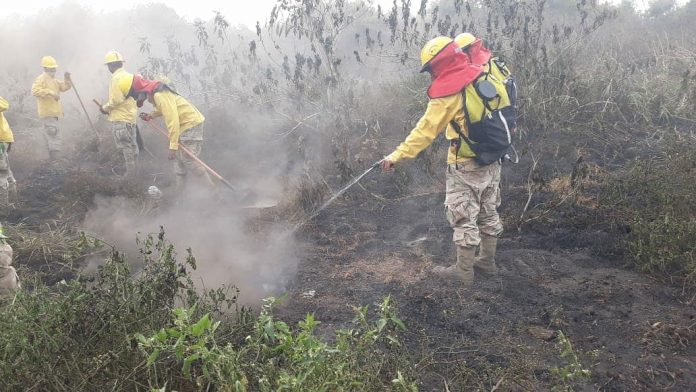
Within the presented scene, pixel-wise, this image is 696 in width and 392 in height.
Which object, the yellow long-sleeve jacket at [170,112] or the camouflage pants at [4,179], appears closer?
the camouflage pants at [4,179]

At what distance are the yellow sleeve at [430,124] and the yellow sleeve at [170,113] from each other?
346 centimetres

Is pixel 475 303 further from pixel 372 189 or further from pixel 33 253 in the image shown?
pixel 33 253

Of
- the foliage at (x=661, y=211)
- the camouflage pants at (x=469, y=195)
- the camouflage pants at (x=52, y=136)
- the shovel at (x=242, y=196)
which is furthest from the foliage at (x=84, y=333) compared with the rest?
the camouflage pants at (x=52, y=136)

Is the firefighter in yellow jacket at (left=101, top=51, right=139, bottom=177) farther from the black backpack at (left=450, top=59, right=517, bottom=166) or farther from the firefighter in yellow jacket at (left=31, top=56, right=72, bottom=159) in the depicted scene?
the black backpack at (left=450, top=59, right=517, bottom=166)

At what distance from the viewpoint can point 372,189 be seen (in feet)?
19.4

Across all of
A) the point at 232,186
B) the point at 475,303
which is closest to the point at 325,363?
the point at 475,303

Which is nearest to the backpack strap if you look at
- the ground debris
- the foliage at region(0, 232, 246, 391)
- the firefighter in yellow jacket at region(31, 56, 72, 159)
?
the ground debris

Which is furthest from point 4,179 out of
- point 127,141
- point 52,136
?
point 52,136

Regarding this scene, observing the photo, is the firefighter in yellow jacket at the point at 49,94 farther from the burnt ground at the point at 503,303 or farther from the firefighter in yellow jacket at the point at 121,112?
the burnt ground at the point at 503,303

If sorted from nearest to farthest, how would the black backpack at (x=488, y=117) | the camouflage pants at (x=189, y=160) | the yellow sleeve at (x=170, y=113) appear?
the black backpack at (x=488, y=117) → the yellow sleeve at (x=170, y=113) → the camouflage pants at (x=189, y=160)

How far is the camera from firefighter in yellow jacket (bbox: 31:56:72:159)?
7820 mm

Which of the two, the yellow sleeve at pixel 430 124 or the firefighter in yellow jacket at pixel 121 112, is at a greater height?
the yellow sleeve at pixel 430 124

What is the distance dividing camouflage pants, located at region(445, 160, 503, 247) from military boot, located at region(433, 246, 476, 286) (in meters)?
0.07

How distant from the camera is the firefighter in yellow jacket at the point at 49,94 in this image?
25.7ft
